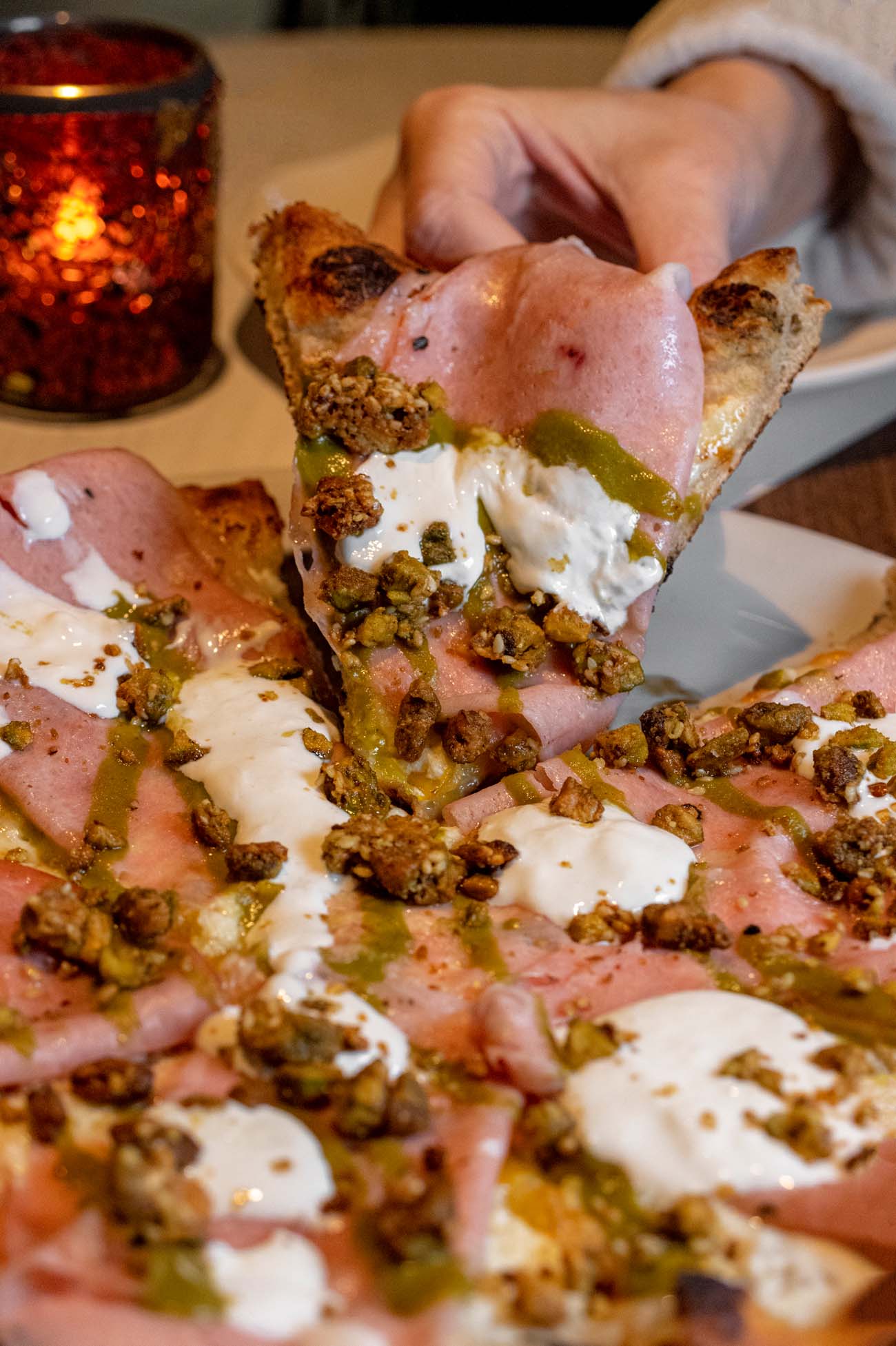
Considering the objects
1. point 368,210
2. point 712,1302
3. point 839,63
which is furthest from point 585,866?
point 368,210

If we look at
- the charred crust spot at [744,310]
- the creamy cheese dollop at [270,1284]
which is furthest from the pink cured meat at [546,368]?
the creamy cheese dollop at [270,1284]

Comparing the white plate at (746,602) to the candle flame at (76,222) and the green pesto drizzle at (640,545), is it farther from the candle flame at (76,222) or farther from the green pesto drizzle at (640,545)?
the candle flame at (76,222)

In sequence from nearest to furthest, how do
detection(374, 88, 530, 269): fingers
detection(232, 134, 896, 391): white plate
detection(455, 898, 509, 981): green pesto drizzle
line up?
detection(455, 898, 509, 981): green pesto drizzle → detection(374, 88, 530, 269): fingers → detection(232, 134, 896, 391): white plate

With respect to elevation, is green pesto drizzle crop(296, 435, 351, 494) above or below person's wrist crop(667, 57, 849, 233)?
below

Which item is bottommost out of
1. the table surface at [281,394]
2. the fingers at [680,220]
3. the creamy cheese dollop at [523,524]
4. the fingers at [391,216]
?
the table surface at [281,394]

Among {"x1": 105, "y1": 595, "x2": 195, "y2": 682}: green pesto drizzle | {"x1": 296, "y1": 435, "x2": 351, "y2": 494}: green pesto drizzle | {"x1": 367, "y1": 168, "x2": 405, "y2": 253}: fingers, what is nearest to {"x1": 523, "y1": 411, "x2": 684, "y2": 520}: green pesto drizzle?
{"x1": 296, "y1": 435, "x2": 351, "y2": 494}: green pesto drizzle

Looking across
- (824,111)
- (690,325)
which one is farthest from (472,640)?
(824,111)

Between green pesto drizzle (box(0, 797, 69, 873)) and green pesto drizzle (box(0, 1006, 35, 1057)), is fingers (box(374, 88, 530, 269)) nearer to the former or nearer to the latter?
green pesto drizzle (box(0, 797, 69, 873))
